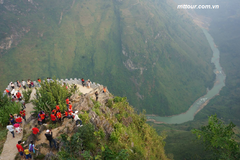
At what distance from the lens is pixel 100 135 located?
15.1 meters

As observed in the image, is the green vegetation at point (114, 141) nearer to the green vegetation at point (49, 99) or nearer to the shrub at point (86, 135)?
the shrub at point (86, 135)

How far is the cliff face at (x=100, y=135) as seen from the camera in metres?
11.9

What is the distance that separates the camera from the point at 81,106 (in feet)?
63.6

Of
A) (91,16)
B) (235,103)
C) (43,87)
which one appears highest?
(91,16)

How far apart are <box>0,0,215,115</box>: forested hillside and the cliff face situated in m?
107

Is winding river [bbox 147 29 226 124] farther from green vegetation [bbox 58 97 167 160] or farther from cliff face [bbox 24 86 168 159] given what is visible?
cliff face [bbox 24 86 168 159]

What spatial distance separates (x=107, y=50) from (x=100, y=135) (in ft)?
484

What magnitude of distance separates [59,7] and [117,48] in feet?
226

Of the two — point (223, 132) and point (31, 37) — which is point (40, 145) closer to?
point (223, 132)

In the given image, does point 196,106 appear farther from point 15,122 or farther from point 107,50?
point 15,122

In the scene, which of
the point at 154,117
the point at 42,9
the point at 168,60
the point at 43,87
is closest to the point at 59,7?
the point at 42,9

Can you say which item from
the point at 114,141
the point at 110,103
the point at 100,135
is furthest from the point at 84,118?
the point at 110,103

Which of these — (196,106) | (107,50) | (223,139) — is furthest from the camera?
(107,50)

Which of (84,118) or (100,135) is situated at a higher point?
(84,118)
